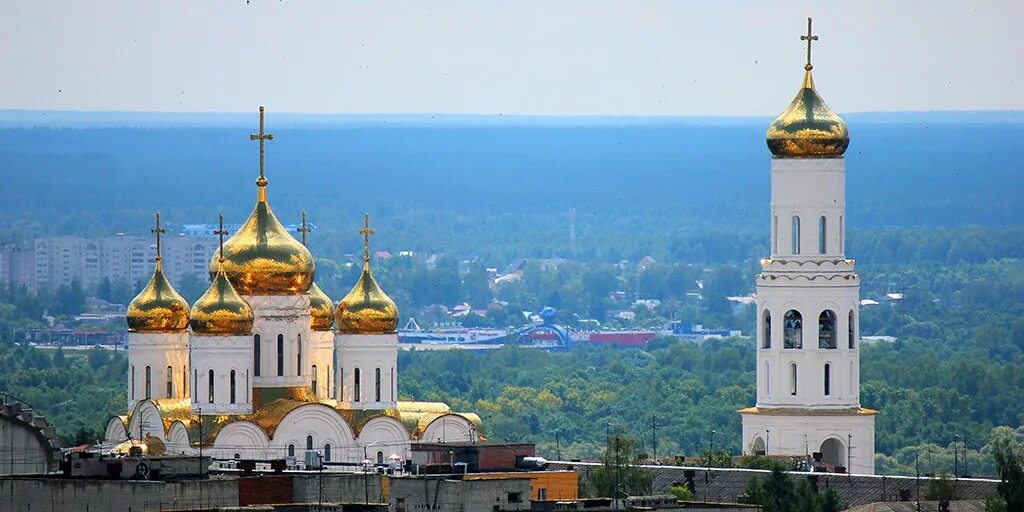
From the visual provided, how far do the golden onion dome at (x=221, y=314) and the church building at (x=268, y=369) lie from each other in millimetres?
14

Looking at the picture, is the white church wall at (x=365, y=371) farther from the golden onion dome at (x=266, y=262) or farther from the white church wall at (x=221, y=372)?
the white church wall at (x=221, y=372)

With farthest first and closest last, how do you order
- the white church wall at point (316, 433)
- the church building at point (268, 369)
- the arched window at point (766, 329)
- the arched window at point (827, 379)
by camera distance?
the arched window at point (766, 329), the arched window at point (827, 379), the church building at point (268, 369), the white church wall at point (316, 433)

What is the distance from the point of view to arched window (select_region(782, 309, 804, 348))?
208 feet

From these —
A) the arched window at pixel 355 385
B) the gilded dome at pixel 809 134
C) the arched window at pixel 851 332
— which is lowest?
the arched window at pixel 355 385

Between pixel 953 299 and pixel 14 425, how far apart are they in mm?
122284

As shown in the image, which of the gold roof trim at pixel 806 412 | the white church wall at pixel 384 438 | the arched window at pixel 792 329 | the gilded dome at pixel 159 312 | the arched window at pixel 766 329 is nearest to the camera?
the white church wall at pixel 384 438

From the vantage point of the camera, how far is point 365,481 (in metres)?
44.1

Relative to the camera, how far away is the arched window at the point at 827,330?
208 ft

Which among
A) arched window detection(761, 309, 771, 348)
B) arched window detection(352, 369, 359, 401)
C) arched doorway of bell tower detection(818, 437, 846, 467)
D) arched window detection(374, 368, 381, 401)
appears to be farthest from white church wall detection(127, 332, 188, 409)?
arched doorway of bell tower detection(818, 437, 846, 467)

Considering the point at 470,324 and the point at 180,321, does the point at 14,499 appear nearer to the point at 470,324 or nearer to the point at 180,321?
the point at 180,321

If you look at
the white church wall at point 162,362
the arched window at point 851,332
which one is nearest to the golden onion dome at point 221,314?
the white church wall at point 162,362

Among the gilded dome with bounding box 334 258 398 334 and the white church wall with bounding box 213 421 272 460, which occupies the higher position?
the gilded dome with bounding box 334 258 398 334

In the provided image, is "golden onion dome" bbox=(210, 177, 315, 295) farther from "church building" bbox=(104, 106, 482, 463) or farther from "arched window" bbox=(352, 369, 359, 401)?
"arched window" bbox=(352, 369, 359, 401)

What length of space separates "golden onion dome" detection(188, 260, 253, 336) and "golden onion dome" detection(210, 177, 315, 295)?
0.79 m
